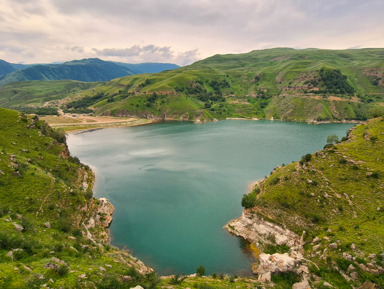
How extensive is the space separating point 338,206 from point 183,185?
147 feet

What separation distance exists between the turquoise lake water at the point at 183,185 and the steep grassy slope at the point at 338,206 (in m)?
11.8

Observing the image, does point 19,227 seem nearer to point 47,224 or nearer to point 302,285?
point 47,224

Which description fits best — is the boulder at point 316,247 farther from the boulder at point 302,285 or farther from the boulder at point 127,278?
the boulder at point 127,278

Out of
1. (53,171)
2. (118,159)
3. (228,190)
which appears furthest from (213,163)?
(53,171)

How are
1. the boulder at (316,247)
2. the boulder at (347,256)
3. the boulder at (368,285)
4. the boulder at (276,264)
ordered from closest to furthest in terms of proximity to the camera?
the boulder at (368,285)
the boulder at (347,256)
the boulder at (276,264)
the boulder at (316,247)

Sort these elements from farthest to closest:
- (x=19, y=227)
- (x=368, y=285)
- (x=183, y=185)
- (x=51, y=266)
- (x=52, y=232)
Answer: (x=183, y=185) < (x=52, y=232) < (x=368, y=285) < (x=19, y=227) < (x=51, y=266)

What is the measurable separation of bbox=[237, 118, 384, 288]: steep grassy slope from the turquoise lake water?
1180 centimetres

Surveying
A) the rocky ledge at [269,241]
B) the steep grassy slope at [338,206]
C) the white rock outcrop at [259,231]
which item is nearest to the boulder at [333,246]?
the steep grassy slope at [338,206]

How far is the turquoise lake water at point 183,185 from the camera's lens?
151ft

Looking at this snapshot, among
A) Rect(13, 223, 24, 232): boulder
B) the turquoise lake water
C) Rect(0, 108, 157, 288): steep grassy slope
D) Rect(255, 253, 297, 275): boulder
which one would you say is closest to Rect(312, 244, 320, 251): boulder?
Rect(255, 253, 297, 275): boulder

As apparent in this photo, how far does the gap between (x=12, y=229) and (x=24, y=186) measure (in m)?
17.6

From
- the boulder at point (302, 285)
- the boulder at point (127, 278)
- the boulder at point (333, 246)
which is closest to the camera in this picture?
the boulder at point (127, 278)

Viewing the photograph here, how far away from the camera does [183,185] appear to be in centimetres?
7625

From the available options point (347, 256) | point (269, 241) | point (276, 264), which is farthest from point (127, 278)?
point (347, 256)
